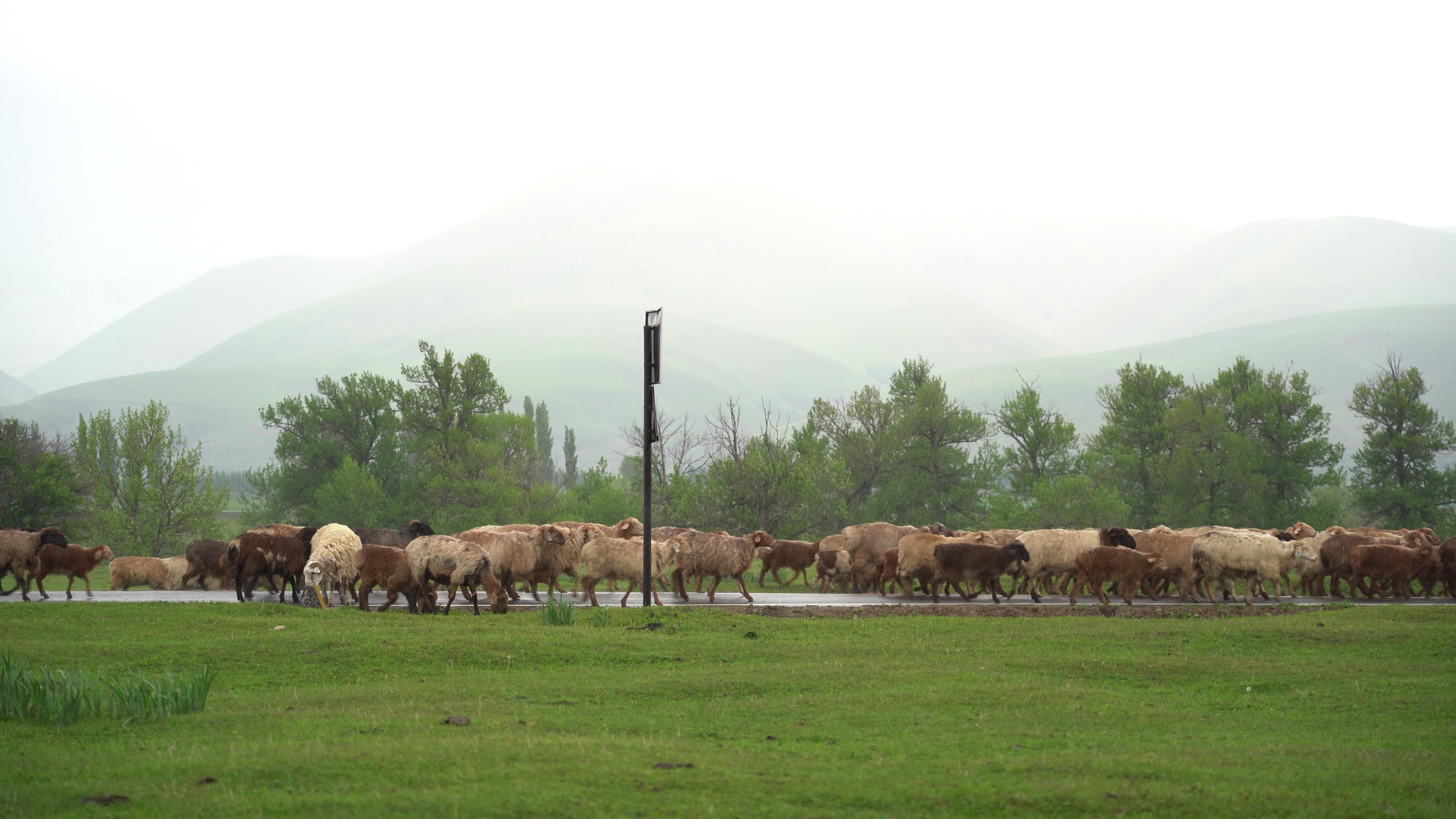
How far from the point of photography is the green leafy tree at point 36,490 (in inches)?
2165

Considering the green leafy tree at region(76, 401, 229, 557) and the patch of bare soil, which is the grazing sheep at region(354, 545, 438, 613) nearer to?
the patch of bare soil

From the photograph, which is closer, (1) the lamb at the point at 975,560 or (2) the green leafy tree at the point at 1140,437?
(1) the lamb at the point at 975,560

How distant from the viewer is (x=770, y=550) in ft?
101

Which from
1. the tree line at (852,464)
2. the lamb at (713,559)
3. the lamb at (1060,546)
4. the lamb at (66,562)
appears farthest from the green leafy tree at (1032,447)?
the lamb at (66,562)

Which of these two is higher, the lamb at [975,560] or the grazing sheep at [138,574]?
the lamb at [975,560]

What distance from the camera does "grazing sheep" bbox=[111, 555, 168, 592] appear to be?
104 feet

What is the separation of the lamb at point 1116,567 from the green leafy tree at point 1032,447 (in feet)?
168

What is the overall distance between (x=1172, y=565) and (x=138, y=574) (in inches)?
1248

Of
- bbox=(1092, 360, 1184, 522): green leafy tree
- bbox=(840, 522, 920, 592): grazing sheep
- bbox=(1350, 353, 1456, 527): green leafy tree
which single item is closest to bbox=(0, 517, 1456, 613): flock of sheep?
bbox=(840, 522, 920, 592): grazing sheep

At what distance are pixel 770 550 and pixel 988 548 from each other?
7.63 meters

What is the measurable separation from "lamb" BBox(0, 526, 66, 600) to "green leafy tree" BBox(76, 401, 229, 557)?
35597 millimetres

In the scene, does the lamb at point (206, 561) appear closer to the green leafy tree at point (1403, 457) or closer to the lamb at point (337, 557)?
the lamb at point (337, 557)

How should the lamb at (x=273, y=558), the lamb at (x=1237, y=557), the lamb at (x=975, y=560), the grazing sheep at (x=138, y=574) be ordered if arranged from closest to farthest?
the lamb at (x=1237, y=557) → the lamb at (x=273, y=558) → the lamb at (x=975, y=560) → the grazing sheep at (x=138, y=574)

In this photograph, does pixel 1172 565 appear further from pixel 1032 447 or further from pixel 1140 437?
pixel 1140 437
